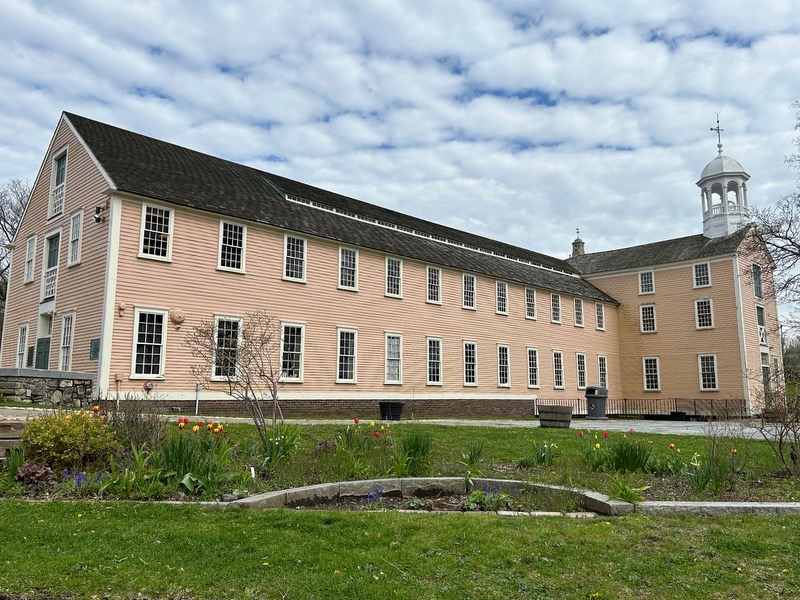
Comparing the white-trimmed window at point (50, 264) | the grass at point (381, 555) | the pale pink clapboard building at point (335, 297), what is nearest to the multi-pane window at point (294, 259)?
the pale pink clapboard building at point (335, 297)

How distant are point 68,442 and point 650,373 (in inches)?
1422

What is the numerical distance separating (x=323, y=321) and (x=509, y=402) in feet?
38.5

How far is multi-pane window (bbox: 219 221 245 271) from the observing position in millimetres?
19781

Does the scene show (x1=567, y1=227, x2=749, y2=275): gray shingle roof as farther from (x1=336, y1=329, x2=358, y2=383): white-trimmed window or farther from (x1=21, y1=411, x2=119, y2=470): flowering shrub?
(x1=21, y1=411, x2=119, y2=470): flowering shrub

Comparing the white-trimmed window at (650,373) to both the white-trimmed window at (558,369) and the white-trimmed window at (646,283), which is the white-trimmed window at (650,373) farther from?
the white-trimmed window at (558,369)

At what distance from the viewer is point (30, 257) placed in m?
23.0

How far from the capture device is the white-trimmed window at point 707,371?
114ft

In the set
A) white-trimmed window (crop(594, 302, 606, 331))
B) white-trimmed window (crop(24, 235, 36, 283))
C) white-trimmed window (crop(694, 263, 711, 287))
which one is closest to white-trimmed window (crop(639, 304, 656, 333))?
white-trimmed window (crop(594, 302, 606, 331))

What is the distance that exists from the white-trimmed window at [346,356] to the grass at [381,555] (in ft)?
54.1

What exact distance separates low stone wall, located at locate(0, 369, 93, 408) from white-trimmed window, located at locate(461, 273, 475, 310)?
54.5 ft

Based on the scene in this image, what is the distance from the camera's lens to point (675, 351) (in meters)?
36.6

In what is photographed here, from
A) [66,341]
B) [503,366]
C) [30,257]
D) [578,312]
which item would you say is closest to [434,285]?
[503,366]

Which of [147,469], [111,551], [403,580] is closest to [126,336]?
[147,469]

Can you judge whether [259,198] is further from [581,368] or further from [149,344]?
[581,368]
